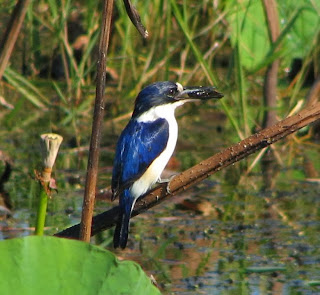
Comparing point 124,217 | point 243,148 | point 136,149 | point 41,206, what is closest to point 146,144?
point 136,149

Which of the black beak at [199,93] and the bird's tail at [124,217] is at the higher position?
the black beak at [199,93]

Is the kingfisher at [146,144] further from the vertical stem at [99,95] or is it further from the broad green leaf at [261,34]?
the broad green leaf at [261,34]

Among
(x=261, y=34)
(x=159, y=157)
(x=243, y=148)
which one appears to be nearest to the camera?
Result: (x=243, y=148)

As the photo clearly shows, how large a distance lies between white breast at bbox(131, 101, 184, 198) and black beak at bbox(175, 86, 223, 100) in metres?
0.04

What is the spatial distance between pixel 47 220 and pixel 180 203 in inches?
35.3

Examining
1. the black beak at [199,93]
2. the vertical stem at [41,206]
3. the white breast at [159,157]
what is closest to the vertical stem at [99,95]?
the vertical stem at [41,206]

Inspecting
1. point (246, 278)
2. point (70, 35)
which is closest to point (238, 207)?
point (246, 278)

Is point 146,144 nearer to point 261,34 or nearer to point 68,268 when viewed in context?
point 68,268

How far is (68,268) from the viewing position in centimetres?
268

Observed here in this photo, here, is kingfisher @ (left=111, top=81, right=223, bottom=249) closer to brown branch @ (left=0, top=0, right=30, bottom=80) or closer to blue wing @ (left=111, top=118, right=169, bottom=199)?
blue wing @ (left=111, top=118, right=169, bottom=199)

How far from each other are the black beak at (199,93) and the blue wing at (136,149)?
0.16 m

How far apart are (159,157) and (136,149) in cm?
16

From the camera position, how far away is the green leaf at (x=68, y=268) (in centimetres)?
266

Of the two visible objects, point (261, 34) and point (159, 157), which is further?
point (261, 34)
